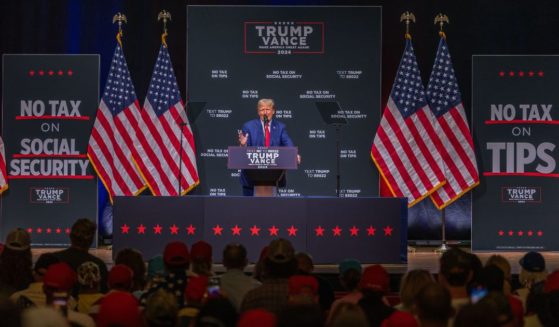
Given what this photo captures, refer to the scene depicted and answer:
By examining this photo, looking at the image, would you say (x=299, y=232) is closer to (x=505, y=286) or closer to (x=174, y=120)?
(x=174, y=120)

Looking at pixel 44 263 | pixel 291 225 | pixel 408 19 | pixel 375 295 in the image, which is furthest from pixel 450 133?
pixel 44 263

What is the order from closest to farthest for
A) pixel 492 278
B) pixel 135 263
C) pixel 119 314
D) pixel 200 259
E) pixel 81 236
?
pixel 119 314, pixel 492 278, pixel 135 263, pixel 200 259, pixel 81 236

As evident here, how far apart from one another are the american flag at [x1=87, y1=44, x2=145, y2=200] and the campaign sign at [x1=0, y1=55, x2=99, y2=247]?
10.7 inches

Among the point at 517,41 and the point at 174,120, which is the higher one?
the point at 517,41

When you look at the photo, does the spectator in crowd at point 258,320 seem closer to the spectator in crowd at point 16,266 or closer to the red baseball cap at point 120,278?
the red baseball cap at point 120,278

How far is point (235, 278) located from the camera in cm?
578

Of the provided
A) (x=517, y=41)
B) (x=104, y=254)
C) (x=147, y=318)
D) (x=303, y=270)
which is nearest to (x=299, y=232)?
(x=104, y=254)

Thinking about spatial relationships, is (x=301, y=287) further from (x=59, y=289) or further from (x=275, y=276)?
(x=59, y=289)

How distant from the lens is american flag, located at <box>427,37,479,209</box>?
42.3 ft

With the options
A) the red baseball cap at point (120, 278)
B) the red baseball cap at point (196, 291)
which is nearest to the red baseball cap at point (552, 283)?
the red baseball cap at point (196, 291)

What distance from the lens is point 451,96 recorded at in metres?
13.1

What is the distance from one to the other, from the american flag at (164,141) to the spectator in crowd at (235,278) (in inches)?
277

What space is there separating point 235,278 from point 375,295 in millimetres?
1065

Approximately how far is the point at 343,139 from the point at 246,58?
191cm
